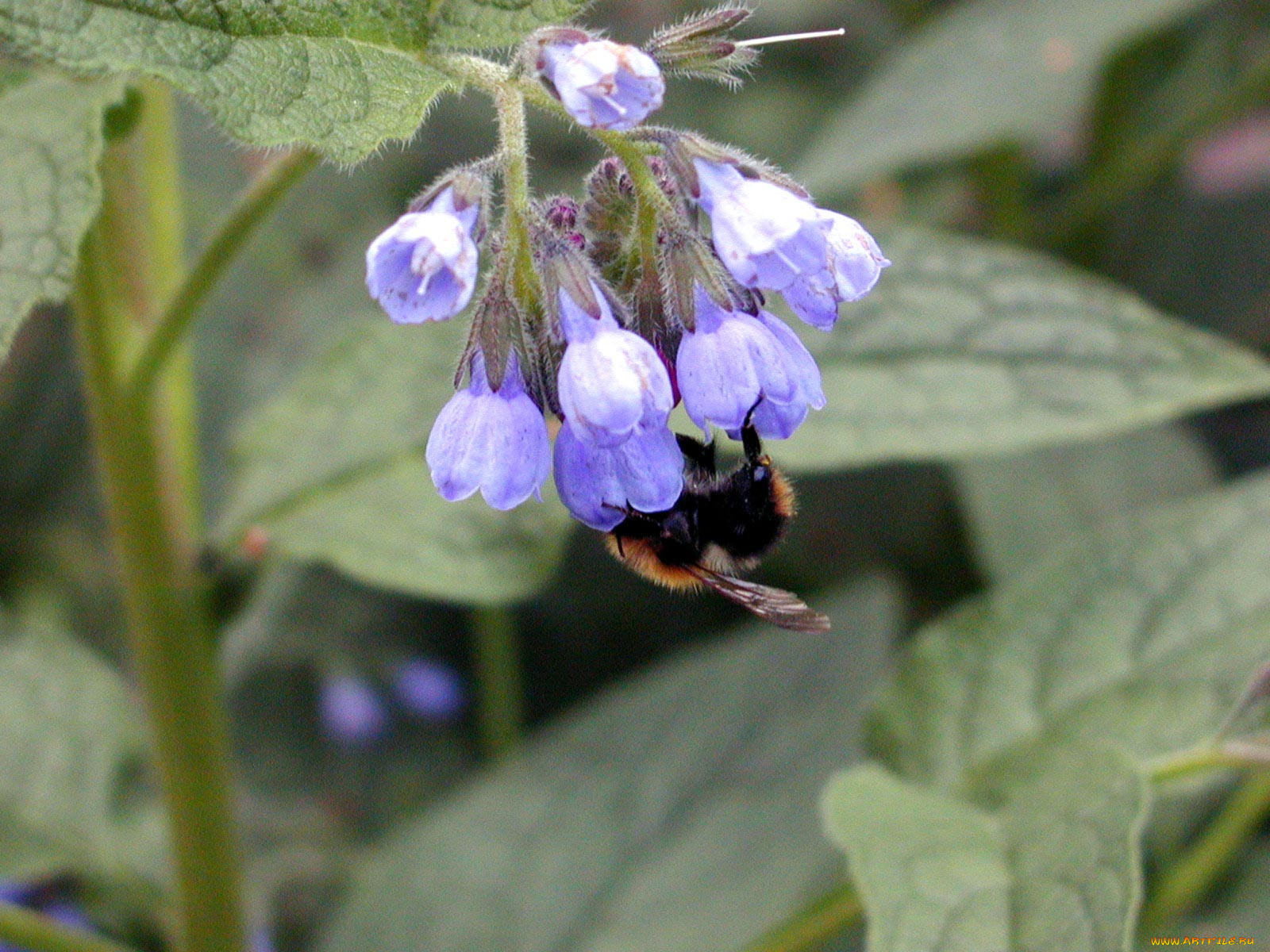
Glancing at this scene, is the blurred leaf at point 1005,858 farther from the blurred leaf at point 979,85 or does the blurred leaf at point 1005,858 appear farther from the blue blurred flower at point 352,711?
the blue blurred flower at point 352,711

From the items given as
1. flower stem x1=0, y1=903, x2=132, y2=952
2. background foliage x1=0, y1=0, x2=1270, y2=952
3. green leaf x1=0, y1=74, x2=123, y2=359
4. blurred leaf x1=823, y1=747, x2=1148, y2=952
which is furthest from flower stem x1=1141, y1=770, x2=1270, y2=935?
green leaf x1=0, y1=74, x2=123, y2=359

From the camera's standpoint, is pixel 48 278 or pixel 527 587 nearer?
pixel 48 278

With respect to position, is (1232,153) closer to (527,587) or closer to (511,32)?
(527,587)

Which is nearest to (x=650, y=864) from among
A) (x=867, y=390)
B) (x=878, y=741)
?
(x=878, y=741)

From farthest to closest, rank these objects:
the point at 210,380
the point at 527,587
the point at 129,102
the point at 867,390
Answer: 1. the point at 210,380
2. the point at 867,390
3. the point at 527,587
4. the point at 129,102

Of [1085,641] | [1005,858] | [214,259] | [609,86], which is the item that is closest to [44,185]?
[214,259]

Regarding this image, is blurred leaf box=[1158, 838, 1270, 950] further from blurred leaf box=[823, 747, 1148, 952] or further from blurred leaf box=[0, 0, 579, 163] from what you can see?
blurred leaf box=[0, 0, 579, 163]

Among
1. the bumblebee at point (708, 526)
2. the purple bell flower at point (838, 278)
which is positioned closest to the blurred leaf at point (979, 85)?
the bumblebee at point (708, 526)
